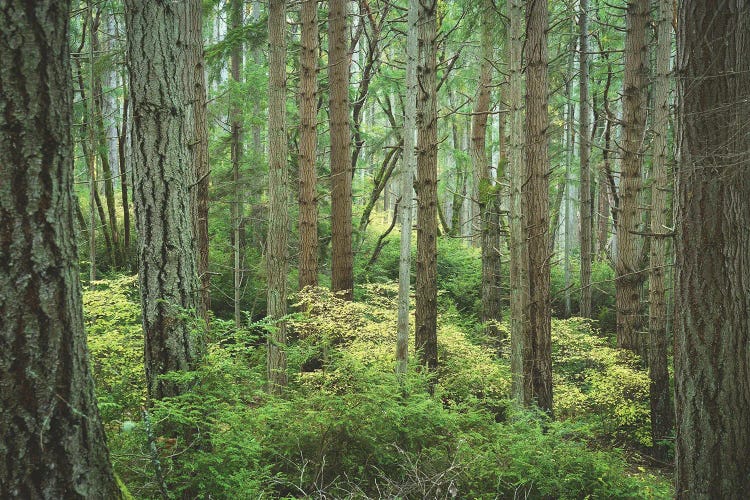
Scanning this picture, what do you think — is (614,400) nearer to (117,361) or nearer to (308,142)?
(308,142)

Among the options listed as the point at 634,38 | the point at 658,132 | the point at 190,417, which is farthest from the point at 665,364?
the point at 190,417

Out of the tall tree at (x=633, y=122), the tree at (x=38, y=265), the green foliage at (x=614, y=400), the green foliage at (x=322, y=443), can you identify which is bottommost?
the green foliage at (x=614, y=400)

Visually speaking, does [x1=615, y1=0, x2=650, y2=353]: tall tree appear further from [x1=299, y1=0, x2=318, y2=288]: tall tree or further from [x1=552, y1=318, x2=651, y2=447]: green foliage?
[x1=299, y1=0, x2=318, y2=288]: tall tree

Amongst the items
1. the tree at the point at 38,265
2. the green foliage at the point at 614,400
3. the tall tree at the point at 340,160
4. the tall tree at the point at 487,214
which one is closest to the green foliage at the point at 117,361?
the tree at the point at 38,265

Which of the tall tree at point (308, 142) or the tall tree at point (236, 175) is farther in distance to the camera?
the tall tree at point (236, 175)

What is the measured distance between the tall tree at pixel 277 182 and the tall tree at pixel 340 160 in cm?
327

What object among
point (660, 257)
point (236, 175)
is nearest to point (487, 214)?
point (660, 257)

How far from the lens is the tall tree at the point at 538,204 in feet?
28.0

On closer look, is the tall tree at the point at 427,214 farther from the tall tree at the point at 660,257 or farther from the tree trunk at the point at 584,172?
the tree trunk at the point at 584,172

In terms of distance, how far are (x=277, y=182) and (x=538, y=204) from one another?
433cm

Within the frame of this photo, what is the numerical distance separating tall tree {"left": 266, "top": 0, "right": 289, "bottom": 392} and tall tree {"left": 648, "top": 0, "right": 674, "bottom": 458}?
607 cm

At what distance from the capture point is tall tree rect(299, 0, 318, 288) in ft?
31.8

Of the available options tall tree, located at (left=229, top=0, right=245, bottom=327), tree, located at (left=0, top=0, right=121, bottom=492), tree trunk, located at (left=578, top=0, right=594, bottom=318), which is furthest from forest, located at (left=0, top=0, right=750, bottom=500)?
tree trunk, located at (left=578, top=0, right=594, bottom=318)

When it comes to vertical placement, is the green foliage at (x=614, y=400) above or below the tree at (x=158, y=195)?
below
